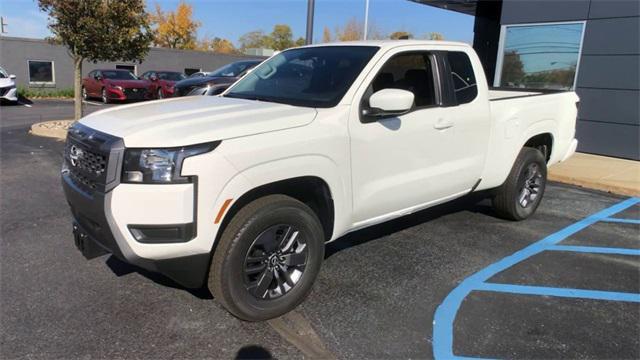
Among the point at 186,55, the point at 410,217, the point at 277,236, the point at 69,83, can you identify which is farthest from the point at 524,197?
the point at 186,55

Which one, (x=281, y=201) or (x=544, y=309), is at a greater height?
(x=281, y=201)

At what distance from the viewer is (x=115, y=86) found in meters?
21.0

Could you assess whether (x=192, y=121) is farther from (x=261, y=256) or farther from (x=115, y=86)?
(x=115, y=86)

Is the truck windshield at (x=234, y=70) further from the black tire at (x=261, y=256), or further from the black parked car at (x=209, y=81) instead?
the black tire at (x=261, y=256)

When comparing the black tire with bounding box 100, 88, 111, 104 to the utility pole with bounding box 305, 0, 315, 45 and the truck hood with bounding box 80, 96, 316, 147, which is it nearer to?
the utility pole with bounding box 305, 0, 315, 45

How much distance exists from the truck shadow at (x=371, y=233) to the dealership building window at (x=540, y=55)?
229 inches

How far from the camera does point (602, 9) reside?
996cm

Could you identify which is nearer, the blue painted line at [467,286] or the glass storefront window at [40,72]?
the blue painted line at [467,286]

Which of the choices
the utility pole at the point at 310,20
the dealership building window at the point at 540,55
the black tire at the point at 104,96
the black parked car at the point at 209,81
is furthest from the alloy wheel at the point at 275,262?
the black tire at the point at 104,96

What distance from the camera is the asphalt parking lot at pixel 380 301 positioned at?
315 cm

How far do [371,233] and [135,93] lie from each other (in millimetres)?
18711

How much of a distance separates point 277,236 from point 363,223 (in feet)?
2.67

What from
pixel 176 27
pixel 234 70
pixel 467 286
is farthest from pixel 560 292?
pixel 176 27

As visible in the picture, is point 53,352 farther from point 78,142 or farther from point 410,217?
point 410,217
